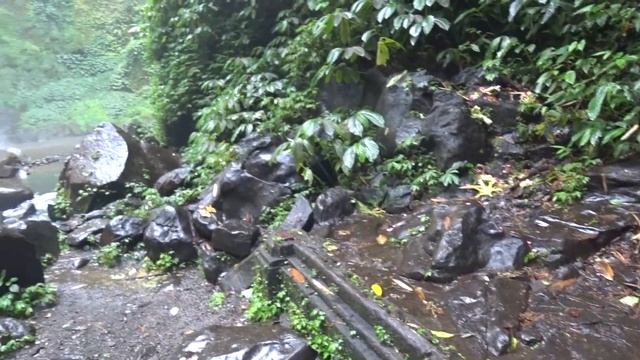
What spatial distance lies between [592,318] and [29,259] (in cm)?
494

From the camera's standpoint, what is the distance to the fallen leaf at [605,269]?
351 cm

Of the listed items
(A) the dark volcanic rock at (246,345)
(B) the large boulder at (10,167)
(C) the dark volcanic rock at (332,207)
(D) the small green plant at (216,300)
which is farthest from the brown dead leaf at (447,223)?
(B) the large boulder at (10,167)

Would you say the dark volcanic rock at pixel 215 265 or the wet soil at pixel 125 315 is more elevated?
the dark volcanic rock at pixel 215 265

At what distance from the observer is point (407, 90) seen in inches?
225

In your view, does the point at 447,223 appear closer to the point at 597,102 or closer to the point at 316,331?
the point at 316,331

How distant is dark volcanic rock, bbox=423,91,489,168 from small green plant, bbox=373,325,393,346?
247 centimetres

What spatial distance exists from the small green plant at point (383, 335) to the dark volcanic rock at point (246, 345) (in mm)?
643

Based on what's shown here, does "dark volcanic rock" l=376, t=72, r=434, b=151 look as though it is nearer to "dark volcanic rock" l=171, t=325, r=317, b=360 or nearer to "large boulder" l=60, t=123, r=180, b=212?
"dark volcanic rock" l=171, t=325, r=317, b=360

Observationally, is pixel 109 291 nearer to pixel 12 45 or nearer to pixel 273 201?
pixel 273 201

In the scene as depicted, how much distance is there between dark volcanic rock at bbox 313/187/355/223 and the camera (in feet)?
17.1

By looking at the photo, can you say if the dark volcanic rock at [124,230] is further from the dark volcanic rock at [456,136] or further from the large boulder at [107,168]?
the dark volcanic rock at [456,136]

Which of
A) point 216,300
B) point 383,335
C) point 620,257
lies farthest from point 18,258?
point 620,257

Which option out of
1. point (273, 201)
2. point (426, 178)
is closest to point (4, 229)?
point (273, 201)

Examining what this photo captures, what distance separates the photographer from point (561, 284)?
352cm
